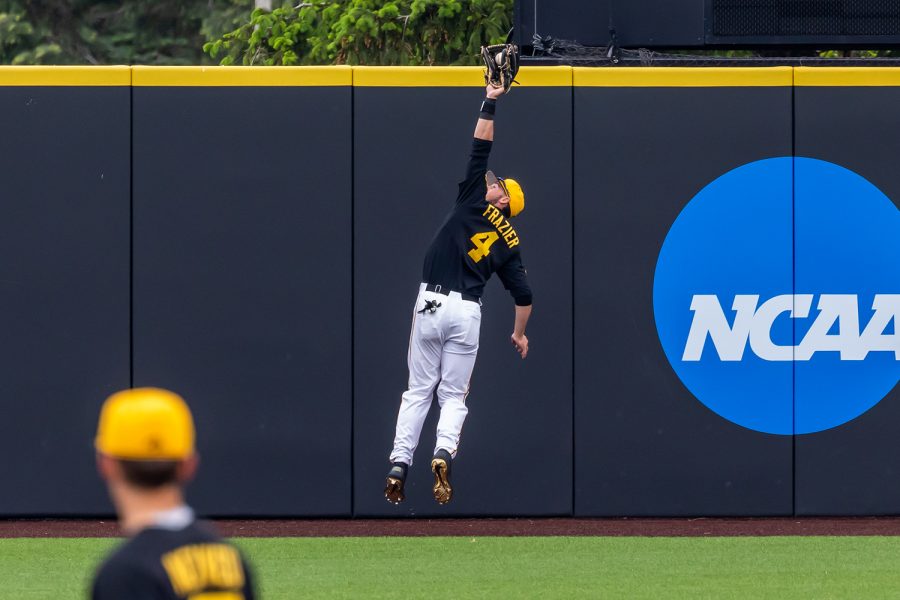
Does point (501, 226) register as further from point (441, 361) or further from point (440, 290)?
point (441, 361)

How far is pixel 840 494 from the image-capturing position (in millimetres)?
9016

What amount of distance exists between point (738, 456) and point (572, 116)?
2.42 meters

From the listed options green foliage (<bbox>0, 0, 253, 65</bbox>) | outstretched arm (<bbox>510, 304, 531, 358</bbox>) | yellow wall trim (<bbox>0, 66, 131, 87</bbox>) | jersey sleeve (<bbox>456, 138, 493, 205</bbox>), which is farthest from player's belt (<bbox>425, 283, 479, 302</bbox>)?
green foliage (<bbox>0, 0, 253, 65</bbox>)

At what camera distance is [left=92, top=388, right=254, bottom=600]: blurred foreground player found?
2.53 m

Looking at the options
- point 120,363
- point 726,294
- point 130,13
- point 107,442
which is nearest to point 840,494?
point 726,294

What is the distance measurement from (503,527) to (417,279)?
163 cm

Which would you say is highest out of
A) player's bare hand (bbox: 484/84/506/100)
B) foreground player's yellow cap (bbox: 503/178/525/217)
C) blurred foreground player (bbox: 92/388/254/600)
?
player's bare hand (bbox: 484/84/506/100)

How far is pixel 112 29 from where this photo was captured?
25422 millimetres

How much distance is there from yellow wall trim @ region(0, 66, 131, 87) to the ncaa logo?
3.59m

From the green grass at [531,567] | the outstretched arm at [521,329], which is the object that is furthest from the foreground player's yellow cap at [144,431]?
the outstretched arm at [521,329]

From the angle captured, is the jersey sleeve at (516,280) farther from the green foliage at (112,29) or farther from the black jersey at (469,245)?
the green foliage at (112,29)

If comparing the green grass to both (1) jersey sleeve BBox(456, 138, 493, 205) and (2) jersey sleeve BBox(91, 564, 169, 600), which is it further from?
(2) jersey sleeve BBox(91, 564, 169, 600)

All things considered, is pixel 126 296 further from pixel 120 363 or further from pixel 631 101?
pixel 631 101

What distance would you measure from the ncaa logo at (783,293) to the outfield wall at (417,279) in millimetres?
19
